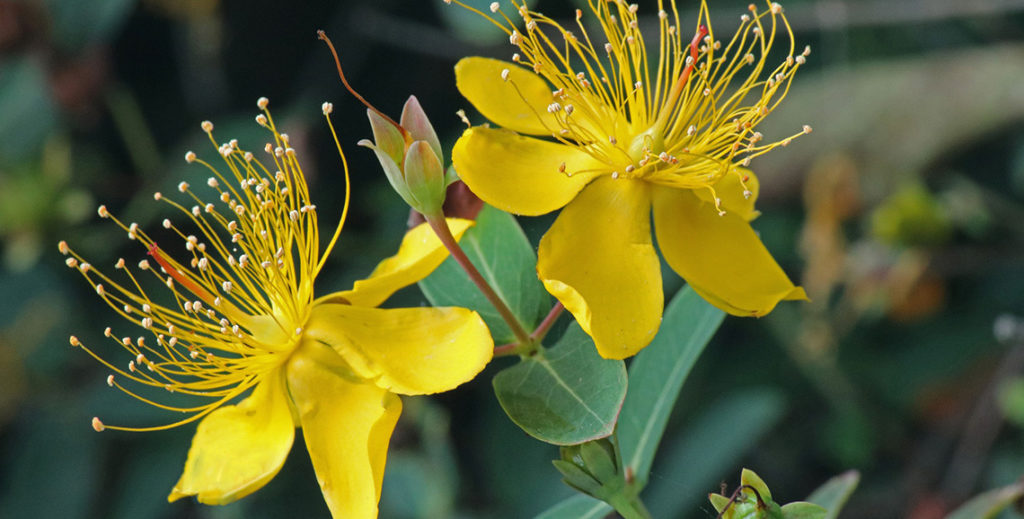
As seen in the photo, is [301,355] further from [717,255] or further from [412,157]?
[717,255]

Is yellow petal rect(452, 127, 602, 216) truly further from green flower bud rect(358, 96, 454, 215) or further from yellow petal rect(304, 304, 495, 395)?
yellow petal rect(304, 304, 495, 395)

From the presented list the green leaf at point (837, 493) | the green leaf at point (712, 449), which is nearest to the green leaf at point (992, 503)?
the green leaf at point (837, 493)

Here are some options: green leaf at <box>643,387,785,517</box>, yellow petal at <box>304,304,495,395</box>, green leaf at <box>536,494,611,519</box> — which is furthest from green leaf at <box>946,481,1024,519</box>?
yellow petal at <box>304,304,495,395</box>

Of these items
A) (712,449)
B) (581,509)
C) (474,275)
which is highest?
(474,275)

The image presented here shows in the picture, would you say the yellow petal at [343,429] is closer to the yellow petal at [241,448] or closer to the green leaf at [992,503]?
the yellow petal at [241,448]

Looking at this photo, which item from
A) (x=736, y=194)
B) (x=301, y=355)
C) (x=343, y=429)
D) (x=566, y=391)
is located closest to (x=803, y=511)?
(x=566, y=391)
